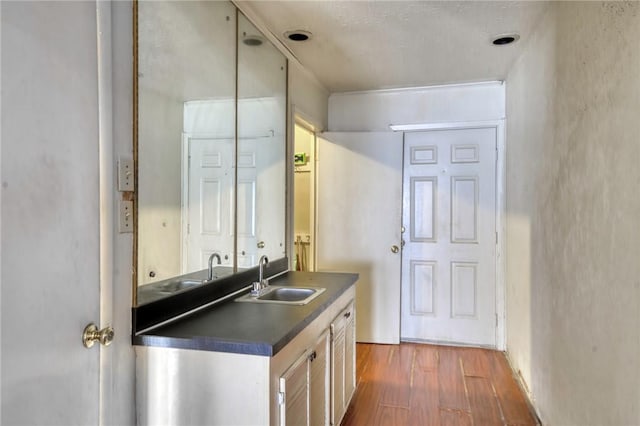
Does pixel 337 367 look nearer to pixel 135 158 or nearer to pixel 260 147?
pixel 260 147

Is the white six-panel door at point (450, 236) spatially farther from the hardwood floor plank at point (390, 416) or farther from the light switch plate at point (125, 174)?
the light switch plate at point (125, 174)

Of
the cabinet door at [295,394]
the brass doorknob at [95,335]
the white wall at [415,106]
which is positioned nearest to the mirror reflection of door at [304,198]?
the white wall at [415,106]

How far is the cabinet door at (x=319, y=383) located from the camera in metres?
1.85

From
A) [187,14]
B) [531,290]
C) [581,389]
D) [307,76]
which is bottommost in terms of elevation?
[581,389]

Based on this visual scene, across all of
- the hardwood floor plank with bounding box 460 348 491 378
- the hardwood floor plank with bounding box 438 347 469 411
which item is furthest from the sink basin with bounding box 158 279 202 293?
the hardwood floor plank with bounding box 460 348 491 378

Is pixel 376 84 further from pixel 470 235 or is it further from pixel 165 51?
pixel 165 51

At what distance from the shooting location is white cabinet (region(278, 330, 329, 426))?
5.05ft

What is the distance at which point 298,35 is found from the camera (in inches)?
109

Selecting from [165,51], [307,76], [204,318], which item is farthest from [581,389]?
[307,76]

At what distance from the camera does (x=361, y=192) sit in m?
3.98

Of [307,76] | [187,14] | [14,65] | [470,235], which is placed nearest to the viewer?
[14,65]

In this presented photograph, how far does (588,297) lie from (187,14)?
213 centimetres

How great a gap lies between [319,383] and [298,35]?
7.01 feet

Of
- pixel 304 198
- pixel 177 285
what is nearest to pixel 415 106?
pixel 304 198
